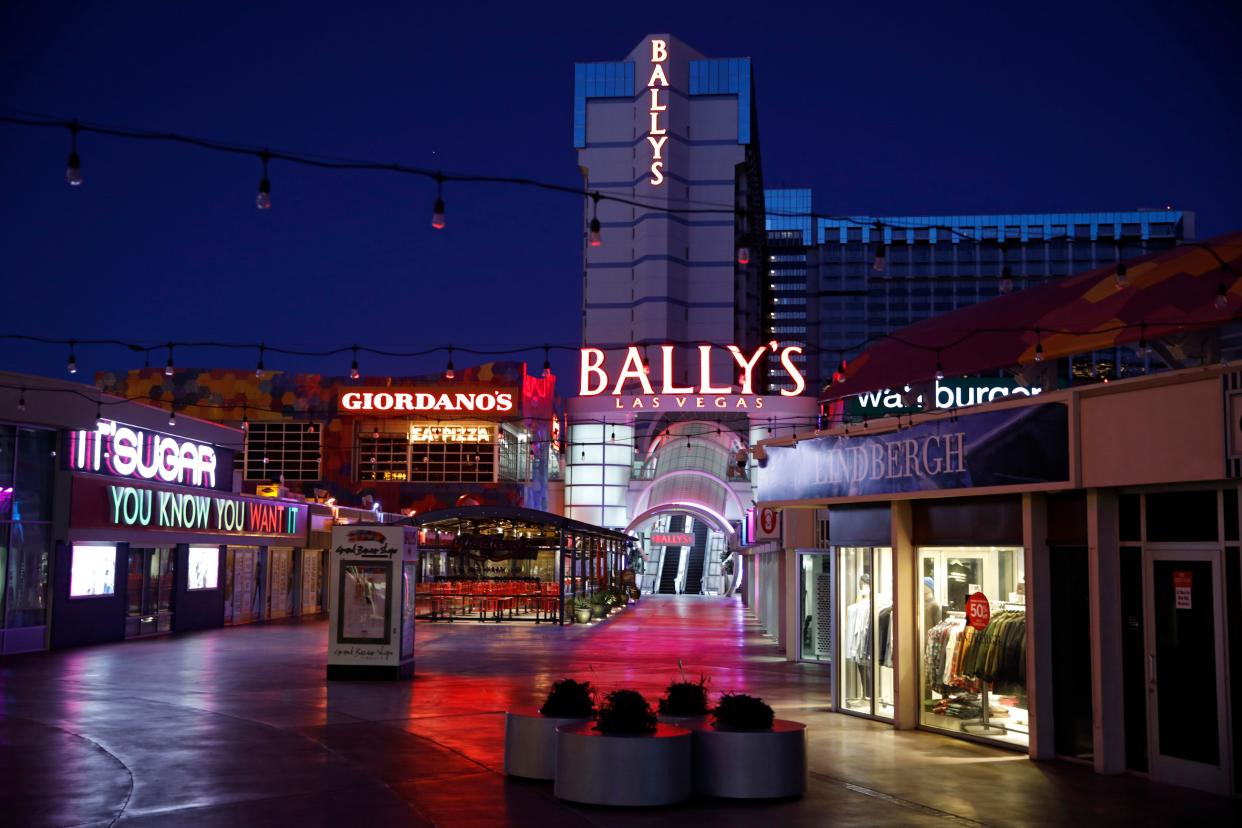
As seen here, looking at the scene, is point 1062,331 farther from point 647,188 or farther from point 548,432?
point 647,188

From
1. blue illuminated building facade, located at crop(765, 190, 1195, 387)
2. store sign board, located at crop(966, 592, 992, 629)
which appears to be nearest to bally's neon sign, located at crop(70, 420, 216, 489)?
store sign board, located at crop(966, 592, 992, 629)

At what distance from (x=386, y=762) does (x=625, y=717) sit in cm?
305

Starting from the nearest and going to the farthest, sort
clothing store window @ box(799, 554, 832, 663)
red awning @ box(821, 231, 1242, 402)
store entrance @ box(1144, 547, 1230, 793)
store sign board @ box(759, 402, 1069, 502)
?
store entrance @ box(1144, 547, 1230, 793)
store sign board @ box(759, 402, 1069, 502)
red awning @ box(821, 231, 1242, 402)
clothing store window @ box(799, 554, 832, 663)

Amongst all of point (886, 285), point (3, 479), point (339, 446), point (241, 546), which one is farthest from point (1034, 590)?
point (886, 285)

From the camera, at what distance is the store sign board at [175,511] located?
2655 centimetres

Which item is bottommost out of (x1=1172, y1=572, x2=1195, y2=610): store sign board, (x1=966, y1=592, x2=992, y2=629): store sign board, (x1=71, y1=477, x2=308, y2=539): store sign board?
(x1=966, y1=592, x2=992, y2=629): store sign board

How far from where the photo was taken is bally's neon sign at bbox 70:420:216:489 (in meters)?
26.9

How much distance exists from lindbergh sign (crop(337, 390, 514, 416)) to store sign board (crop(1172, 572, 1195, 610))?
45.4m

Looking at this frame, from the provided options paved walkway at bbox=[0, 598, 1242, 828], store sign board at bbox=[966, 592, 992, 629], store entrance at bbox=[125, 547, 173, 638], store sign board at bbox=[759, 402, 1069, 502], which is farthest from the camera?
store entrance at bbox=[125, 547, 173, 638]

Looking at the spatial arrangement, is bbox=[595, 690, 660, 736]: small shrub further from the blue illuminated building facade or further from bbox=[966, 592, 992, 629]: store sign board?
the blue illuminated building facade

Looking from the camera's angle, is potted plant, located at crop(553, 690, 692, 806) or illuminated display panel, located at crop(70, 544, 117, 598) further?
illuminated display panel, located at crop(70, 544, 117, 598)

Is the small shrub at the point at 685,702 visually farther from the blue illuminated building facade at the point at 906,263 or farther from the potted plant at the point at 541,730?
the blue illuminated building facade at the point at 906,263

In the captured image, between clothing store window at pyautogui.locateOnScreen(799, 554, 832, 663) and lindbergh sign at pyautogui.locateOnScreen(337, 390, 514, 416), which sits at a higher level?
lindbergh sign at pyautogui.locateOnScreen(337, 390, 514, 416)

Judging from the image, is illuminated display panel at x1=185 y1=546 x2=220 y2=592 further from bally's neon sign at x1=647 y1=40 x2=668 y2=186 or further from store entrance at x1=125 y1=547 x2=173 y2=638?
bally's neon sign at x1=647 y1=40 x2=668 y2=186
